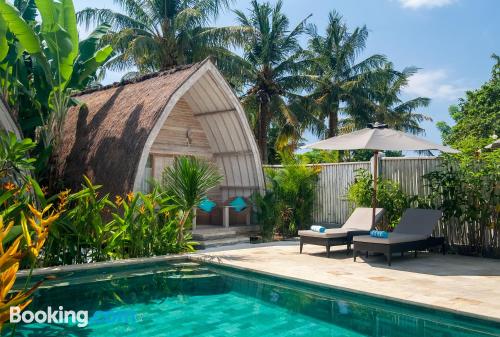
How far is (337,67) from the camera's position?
92.4ft

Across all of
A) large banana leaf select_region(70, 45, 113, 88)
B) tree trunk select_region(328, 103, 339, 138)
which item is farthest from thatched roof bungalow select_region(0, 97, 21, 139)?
tree trunk select_region(328, 103, 339, 138)

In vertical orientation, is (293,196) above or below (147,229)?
above

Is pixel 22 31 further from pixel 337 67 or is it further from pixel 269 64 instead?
pixel 337 67

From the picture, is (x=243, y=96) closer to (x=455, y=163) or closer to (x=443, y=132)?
(x=455, y=163)

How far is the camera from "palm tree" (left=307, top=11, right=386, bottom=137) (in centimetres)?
2738

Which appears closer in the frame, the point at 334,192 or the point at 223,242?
the point at 223,242

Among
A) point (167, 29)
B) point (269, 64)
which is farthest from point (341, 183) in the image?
point (269, 64)

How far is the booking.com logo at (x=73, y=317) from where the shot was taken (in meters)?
5.11

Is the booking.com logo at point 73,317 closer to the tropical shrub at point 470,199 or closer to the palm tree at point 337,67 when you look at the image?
the tropical shrub at point 470,199

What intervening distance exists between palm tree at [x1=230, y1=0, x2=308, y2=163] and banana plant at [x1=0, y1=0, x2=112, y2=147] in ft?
43.6

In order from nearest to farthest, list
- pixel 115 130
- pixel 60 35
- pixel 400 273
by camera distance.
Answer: pixel 400 273 → pixel 60 35 → pixel 115 130

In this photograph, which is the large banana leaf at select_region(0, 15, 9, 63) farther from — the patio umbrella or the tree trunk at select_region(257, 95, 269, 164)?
the tree trunk at select_region(257, 95, 269, 164)

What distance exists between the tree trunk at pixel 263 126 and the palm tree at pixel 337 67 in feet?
14.5

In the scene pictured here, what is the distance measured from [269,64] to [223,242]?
1520 cm
